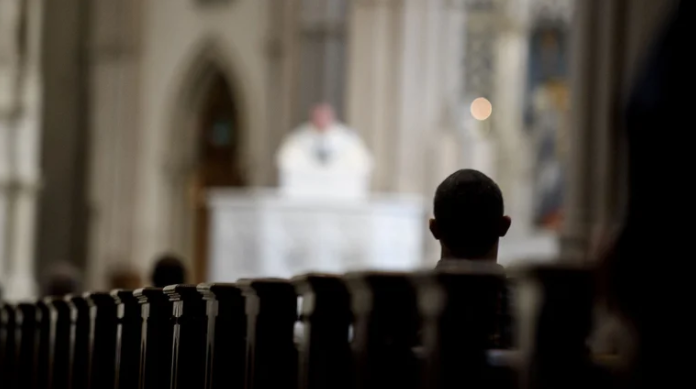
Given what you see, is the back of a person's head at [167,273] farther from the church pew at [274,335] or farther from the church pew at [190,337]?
the church pew at [274,335]

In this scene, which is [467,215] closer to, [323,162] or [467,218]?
[467,218]

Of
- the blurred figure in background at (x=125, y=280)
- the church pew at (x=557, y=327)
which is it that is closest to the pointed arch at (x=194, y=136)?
the blurred figure in background at (x=125, y=280)

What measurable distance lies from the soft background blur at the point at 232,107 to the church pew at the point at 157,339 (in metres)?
8.52

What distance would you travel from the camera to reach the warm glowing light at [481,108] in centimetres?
1376

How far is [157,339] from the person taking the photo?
3266 mm

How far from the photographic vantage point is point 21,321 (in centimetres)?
523

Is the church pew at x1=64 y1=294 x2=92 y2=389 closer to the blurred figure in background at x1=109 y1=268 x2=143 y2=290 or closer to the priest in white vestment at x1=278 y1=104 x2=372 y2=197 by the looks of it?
the priest in white vestment at x1=278 y1=104 x2=372 y2=197

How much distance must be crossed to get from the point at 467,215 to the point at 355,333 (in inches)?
30.5

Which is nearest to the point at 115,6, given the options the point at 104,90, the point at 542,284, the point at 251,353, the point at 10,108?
the point at 104,90

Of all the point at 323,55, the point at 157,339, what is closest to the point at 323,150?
the point at 323,55

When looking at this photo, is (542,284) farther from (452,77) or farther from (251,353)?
(452,77)

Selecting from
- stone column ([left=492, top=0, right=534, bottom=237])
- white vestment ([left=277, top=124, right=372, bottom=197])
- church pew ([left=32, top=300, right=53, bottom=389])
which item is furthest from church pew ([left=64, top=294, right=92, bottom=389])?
stone column ([left=492, top=0, right=534, bottom=237])

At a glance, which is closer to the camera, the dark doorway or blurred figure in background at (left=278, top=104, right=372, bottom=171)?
blurred figure in background at (left=278, top=104, right=372, bottom=171)

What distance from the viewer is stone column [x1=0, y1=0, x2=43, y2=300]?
47.0ft
